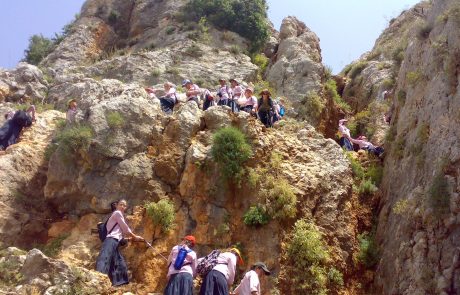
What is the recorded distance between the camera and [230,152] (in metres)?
15.4

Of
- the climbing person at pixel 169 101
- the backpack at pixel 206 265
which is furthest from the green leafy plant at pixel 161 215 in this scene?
the climbing person at pixel 169 101

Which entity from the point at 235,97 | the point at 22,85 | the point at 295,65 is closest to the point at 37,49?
the point at 22,85

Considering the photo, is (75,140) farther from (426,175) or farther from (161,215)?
(426,175)

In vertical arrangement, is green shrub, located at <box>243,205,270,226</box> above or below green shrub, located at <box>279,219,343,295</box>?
above

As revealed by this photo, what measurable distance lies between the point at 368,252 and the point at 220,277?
17.5ft

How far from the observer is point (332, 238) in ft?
47.9

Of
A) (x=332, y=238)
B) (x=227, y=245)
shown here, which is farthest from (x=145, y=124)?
(x=332, y=238)

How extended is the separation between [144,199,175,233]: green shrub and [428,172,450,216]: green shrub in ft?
21.3

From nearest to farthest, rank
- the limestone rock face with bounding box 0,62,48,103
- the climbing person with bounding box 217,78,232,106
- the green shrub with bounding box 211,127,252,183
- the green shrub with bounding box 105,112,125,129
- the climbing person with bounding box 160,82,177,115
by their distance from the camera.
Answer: the green shrub with bounding box 211,127,252,183
the green shrub with bounding box 105,112,125,129
the climbing person with bounding box 160,82,177,115
the climbing person with bounding box 217,78,232,106
the limestone rock face with bounding box 0,62,48,103

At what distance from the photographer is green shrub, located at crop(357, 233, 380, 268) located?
47.1 feet

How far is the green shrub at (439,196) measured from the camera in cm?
1199

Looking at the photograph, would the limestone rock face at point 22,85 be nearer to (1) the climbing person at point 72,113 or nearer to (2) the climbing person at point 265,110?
(1) the climbing person at point 72,113

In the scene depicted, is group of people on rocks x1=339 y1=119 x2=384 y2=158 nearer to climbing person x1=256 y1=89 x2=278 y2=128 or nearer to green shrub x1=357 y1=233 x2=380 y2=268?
→ climbing person x1=256 y1=89 x2=278 y2=128

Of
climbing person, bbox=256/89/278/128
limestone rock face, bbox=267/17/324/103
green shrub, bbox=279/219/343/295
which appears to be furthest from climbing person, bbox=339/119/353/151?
green shrub, bbox=279/219/343/295
